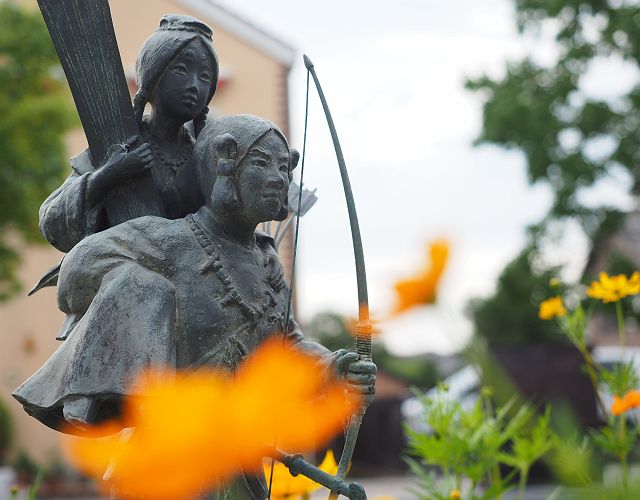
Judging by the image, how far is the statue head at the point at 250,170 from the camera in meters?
3.25

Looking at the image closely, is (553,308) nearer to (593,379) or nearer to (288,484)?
(593,379)

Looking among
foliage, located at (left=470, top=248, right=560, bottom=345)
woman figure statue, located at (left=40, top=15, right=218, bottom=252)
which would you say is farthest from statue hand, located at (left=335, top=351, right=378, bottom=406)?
foliage, located at (left=470, top=248, right=560, bottom=345)

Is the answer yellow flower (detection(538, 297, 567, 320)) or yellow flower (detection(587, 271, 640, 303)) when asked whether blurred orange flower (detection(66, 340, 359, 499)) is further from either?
yellow flower (detection(587, 271, 640, 303))

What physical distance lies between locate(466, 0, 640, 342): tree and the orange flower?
17.0 meters

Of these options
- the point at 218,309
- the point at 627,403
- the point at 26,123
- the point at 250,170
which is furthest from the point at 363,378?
the point at 26,123

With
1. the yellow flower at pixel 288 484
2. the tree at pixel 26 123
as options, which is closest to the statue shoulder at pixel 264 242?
the yellow flower at pixel 288 484

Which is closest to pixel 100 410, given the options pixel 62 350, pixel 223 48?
pixel 62 350

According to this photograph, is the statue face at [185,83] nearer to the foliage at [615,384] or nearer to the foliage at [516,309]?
the foliage at [615,384]

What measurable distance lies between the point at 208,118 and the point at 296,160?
0.38 metres

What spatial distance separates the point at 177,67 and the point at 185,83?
56mm

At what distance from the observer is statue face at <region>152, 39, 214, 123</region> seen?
3410mm

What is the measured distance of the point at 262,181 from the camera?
3.25 metres

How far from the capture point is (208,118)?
3.67m

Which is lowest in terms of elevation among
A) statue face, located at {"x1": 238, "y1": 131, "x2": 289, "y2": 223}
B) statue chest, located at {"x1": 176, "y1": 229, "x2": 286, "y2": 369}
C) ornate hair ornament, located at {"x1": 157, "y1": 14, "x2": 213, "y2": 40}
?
statue chest, located at {"x1": 176, "y1": 229, "x2": 286, "y2": 369}
